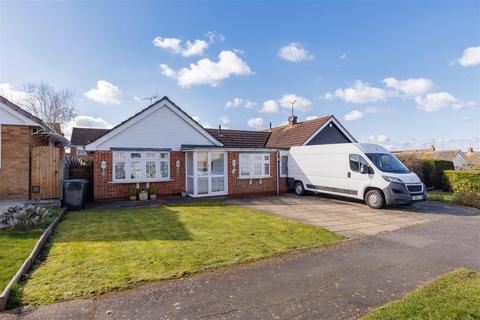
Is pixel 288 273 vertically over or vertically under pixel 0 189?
under

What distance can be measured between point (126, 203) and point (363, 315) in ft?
36.2

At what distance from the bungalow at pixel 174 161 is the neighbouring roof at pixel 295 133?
2.57m

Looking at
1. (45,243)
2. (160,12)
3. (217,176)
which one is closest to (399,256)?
(45,243)

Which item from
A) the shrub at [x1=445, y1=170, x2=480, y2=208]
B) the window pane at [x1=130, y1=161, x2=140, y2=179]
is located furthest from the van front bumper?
the window pane at [x1=130, y1=161, x2=140, y2=179]

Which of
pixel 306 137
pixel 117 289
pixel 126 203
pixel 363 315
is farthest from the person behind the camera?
pixel 306 137

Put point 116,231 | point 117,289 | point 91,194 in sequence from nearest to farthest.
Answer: point 117,289, point 116,231, point 91,194

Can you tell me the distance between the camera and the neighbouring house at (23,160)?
424 inches

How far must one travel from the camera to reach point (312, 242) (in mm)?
6441

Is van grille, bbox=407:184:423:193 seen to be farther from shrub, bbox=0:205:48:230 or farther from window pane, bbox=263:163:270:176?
shrub, bbox=0:205:48:230

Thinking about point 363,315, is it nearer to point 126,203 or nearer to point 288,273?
point 288,273

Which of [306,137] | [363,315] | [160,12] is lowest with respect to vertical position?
[363,315]

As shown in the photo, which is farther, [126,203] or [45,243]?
[126,203]

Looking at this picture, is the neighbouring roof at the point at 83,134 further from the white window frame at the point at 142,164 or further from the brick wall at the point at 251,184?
the brick wall at the point at 251,184

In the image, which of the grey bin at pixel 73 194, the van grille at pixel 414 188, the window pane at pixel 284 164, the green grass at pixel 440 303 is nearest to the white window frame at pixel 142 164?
the grey bin at pixel 73 194
